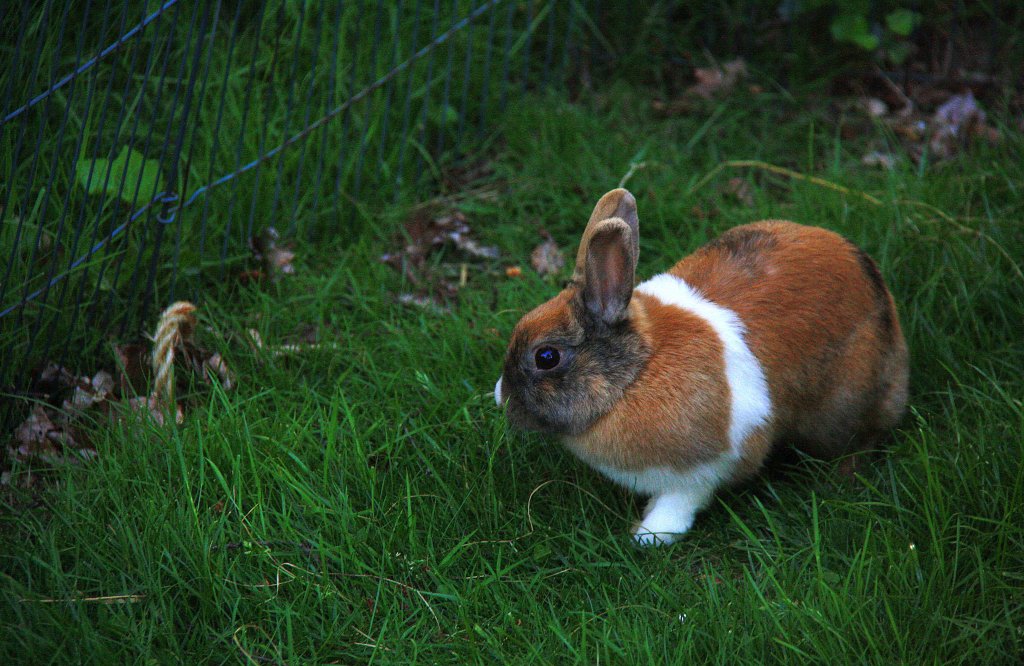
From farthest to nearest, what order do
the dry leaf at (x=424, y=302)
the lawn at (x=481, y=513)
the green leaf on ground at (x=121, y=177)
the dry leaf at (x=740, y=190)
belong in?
the dry leaf at (x=740, y=190)
the dry leaf at (x=424, y=302)
the green leaf on ground at (x=121, y=177)
the lawn at (x=481, y=513)

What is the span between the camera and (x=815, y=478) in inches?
118

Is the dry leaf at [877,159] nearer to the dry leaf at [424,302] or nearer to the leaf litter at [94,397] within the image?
the dry leaf at [424,302]

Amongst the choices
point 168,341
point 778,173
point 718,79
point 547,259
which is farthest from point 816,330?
point 718,79

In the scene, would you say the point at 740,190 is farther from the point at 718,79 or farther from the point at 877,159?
the point at 718,79

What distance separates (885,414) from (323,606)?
1.75 metres

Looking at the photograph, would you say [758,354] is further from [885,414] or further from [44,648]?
[44,648]

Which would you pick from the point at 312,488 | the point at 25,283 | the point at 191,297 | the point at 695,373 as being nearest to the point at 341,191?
the point at 191,297

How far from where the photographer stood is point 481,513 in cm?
296

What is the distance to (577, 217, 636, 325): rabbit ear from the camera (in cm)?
282

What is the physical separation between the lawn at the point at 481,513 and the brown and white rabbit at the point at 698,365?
0.15 m

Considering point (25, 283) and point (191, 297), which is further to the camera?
point (191, 297)

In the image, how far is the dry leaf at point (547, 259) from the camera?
4.09 metres

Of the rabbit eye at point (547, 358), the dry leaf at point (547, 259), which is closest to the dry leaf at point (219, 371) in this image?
the rabbit eye at point (547, 358)

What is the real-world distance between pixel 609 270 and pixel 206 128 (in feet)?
6.84
